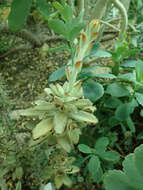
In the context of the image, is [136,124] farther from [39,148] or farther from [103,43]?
[103,43]

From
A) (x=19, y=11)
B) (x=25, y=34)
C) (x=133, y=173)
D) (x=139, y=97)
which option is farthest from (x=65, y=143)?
(x=25, y=34)

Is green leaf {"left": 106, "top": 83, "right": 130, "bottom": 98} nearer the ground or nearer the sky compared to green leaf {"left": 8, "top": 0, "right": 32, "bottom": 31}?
nearer the ground

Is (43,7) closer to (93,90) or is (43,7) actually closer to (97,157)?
(93,90)

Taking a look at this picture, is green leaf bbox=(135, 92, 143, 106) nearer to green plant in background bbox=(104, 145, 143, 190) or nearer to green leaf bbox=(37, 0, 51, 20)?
green plant in background bbox=(104, 145, 143, 190)

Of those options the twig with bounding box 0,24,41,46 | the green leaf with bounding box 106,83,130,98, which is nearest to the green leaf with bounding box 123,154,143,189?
the green leaf with bounding box 106,83,130,98

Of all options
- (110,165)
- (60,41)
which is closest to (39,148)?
(110,165)

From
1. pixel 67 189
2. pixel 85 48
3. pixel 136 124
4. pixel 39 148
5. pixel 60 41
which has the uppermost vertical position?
pixel 85 48

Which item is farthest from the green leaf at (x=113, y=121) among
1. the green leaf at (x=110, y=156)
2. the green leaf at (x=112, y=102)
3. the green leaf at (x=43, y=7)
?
the green leaf at (x=43, y=7)
